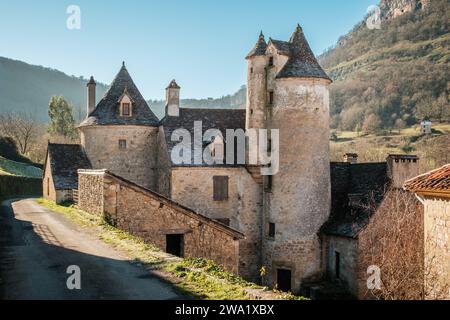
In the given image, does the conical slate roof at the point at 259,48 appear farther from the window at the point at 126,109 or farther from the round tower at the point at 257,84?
the window at the point at 126,109

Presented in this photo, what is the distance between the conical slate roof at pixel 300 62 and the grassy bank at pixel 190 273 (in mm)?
15718

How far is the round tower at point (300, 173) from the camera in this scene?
2858 centimetres

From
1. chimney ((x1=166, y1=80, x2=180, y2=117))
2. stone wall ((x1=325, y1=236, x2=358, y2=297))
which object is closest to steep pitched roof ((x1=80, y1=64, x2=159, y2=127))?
chimney ((x1=166, y1=80, x2=180, y2=117))

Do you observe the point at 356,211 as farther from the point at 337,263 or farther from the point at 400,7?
the point at 400,7

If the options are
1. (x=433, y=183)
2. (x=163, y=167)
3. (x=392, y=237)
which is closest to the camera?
(x=433, y=183)

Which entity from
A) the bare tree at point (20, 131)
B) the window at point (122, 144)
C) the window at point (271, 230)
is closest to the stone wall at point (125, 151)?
the window at point (122, 144)

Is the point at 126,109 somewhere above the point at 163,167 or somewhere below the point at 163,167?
above

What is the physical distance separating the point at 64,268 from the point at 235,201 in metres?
19.4

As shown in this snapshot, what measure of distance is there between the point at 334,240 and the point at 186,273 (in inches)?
687

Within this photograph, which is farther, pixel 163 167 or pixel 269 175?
pixel 163 167

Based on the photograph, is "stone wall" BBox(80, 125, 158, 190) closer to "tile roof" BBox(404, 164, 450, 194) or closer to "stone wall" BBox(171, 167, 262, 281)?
"stone wall" BBox(171, 167, 262, 281)

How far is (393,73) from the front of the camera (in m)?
114

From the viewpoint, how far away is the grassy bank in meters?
10.1

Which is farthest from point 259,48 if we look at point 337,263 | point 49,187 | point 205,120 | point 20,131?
point 20,131
